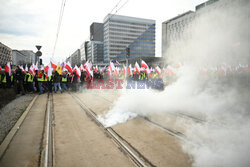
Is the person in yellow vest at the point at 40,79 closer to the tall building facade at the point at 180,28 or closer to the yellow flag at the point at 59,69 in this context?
the yellow flag at the point at 59,69

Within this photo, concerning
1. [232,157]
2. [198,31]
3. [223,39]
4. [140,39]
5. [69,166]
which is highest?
[140,39]

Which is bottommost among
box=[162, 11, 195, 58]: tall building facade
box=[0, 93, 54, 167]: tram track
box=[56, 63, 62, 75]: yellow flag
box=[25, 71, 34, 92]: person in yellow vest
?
box=[0, 93, 54, 167]: tram track

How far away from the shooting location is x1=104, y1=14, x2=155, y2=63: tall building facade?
107 meters

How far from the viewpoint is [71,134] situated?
13.3ft

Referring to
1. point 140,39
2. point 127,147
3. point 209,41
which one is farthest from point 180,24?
point 140,39

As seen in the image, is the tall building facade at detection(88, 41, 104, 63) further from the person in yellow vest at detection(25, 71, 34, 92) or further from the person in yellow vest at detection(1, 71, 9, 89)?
the person in yellow vest at detection(1, 71, 9, 89)

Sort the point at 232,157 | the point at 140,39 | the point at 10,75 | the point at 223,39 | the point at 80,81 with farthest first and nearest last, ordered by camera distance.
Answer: the point at 140,39
the point at 80,81
the point at 10,75
the point at 223,39
the point at 232,157

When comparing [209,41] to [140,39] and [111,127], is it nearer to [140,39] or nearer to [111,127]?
[111,127]

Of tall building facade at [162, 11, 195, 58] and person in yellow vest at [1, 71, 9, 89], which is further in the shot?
person in yellow vest at [1, 71, 9, 89]

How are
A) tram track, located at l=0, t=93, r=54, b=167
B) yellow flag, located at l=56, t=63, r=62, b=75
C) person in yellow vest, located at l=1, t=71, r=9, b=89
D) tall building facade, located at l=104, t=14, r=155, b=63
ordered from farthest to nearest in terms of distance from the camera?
tall building facade, located at l=104, t=14, r=155, b=63 → yellow flag, located at l=56, t=63, r=62, b=75 → person in yellow vest, located at l=1, t=71, r=9, b=89 → tram track, located at l=0, t=93, r=54, b=167

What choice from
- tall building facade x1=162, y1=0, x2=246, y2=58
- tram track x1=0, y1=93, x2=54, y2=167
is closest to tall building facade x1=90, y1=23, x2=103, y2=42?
tall building facade x1=162, y1=0, x2=246, y2=58

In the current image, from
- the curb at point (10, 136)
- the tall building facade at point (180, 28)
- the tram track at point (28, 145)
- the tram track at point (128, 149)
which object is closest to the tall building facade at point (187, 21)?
the tall building facade at point (180, 28)

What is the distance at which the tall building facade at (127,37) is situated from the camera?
107 meters

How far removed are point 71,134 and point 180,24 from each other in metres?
6.20
